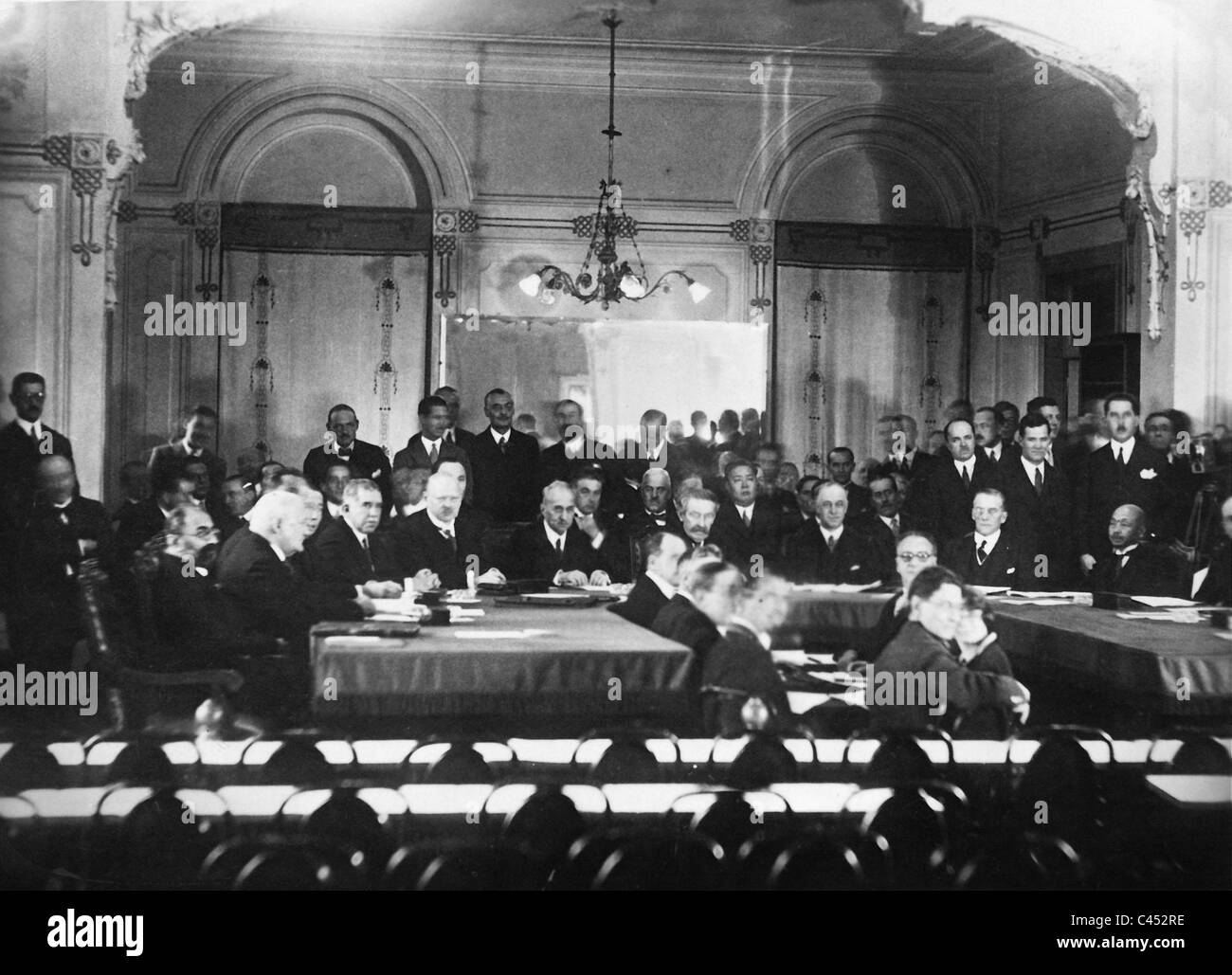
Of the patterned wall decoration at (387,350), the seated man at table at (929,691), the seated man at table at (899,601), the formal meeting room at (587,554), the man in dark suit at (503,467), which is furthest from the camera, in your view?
the patterned wall decoration at (387,350)

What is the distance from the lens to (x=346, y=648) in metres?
5.68

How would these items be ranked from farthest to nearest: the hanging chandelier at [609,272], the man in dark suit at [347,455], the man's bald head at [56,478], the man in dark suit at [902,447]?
the hanging chandelier at [609,272], the man in dark suit at [902,447], the man in dark suit at [347,455], the man's bald head at [56,478]

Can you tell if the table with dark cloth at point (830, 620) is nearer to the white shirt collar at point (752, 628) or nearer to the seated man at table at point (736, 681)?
the white shirt collar at point (752, 628)

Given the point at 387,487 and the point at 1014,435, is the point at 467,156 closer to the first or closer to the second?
the point at 387,487

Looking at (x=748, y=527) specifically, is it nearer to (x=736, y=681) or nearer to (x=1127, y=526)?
(x=736, y=681)

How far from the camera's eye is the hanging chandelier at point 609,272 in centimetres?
895

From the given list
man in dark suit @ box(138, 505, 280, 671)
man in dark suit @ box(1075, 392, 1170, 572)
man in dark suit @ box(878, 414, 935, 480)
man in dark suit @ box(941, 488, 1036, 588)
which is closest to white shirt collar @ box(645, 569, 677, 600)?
man in dark suit @ box(941, 488, 1036, 588)

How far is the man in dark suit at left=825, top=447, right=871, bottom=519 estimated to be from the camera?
767 centimetres

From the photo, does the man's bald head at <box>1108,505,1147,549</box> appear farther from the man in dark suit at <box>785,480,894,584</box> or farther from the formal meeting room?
the man in dark suit at <box>785,480,894,584</box>

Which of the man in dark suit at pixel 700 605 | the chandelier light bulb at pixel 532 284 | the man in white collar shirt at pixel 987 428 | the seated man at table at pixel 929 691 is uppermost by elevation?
the chandelier light bulb at pixel 532 284

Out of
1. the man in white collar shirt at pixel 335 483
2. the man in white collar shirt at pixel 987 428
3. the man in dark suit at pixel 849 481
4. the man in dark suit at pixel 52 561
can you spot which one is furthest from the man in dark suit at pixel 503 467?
the man in white collar shirt at pixel 987 428

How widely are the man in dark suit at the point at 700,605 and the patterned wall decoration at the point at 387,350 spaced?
291 centimetres

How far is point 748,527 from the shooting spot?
736 cm
